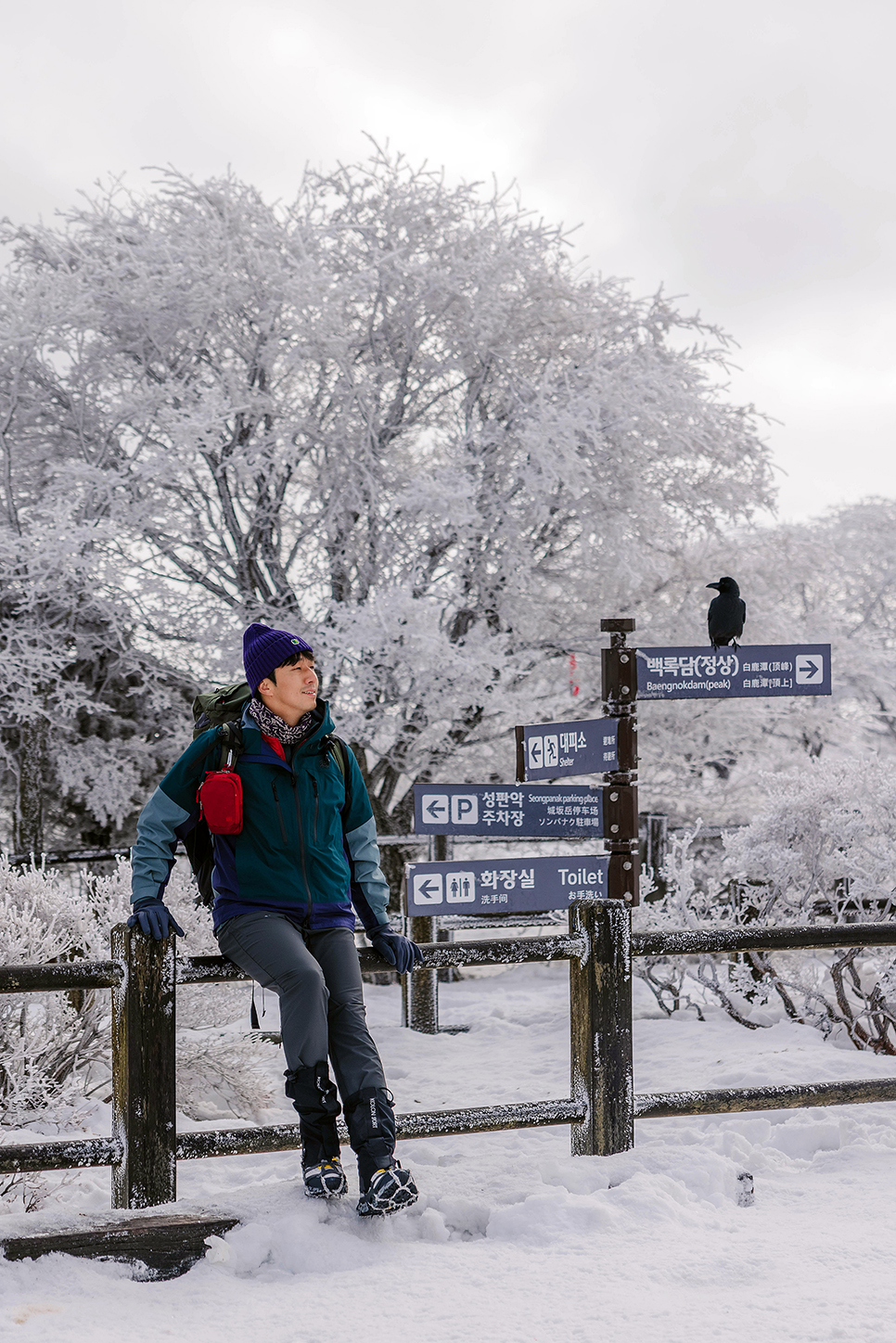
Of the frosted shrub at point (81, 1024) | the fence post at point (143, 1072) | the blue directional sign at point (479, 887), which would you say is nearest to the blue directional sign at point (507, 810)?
the blue directional sign at point (479, 887)

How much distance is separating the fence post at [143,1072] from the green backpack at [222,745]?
0.26 m

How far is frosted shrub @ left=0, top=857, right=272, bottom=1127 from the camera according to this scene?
5004mm

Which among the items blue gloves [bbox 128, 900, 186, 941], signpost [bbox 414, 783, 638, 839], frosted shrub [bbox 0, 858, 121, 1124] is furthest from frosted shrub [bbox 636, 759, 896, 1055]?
blue gloves [bbox 128, 900, 186, 941]

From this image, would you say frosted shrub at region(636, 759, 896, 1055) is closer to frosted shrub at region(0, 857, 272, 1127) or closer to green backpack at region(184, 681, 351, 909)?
frosted shrub at region(0, 857, 272, 1127)

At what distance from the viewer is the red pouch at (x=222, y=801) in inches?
131

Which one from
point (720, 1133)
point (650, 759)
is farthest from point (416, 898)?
point (650, 759)

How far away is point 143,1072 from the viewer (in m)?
3.40

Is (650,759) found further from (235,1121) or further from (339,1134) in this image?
(339,1134)

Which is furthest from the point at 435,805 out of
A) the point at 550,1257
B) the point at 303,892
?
the point at 550,1257

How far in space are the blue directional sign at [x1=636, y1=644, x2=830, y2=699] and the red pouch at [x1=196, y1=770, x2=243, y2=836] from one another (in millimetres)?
3814

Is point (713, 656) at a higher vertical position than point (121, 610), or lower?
lower

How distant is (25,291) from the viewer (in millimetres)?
11898

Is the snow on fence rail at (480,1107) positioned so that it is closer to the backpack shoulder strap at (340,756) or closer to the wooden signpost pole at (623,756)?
the backpack shoulder strap at (340,756)

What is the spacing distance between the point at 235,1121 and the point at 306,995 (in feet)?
9.66
